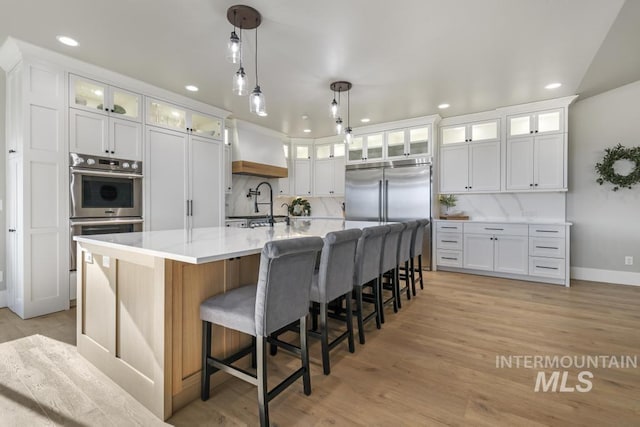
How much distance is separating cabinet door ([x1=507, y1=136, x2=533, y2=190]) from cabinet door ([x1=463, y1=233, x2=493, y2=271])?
2.89 ft

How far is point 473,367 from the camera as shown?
81.2 inches

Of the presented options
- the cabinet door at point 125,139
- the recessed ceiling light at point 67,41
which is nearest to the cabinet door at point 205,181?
the cabinet door at point 125,139

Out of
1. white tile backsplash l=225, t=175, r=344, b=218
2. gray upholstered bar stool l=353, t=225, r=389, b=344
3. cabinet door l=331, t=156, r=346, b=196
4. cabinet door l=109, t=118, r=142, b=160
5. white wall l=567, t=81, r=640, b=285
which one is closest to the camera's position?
gray upholstered bar stool l=353, t=225, r=389, b=344

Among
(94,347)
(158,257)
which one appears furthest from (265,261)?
(94,347)

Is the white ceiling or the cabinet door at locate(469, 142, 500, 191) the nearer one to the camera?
the white ceiling

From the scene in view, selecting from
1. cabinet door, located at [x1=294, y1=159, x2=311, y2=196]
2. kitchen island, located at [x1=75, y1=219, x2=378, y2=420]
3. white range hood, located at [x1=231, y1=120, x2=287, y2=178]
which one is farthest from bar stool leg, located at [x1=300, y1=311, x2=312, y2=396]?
cabinet door, located at [x1=294, y1=159, x2=311, y2=196]

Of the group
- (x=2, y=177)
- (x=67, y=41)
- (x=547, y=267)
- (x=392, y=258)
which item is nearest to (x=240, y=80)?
(x=67, y=41)

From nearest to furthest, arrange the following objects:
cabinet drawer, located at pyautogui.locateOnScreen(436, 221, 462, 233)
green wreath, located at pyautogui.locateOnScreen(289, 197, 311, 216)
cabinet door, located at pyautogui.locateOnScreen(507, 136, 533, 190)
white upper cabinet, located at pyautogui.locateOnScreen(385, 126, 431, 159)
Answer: cabinet door, located at pyautogui.locateOnScreen(507, 136, 533, 190) → cabinet drawer, located at pyautogui.locateOnScreen(436, 221, 462, 233) → white upper cabinet, located at pyautogui.locateOnScreen(385, 126, 431, 159) → green wreath, located at pyautogui.locateOnScreen(289, 197, 311, 216)

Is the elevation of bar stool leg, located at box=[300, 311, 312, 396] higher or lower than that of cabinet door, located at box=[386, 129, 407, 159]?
lower

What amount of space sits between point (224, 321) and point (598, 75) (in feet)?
15.8

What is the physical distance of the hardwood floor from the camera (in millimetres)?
1587

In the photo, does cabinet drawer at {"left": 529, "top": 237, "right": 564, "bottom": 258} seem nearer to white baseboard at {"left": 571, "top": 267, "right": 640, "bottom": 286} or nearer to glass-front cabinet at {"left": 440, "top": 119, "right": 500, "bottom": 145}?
white baseboard at {"left": 571, "top": 267, "right": 640, "bottom": 286}

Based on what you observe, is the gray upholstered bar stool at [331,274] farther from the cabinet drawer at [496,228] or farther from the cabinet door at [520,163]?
the cabinet door at [520,163]

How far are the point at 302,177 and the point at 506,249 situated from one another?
4.05 meters
